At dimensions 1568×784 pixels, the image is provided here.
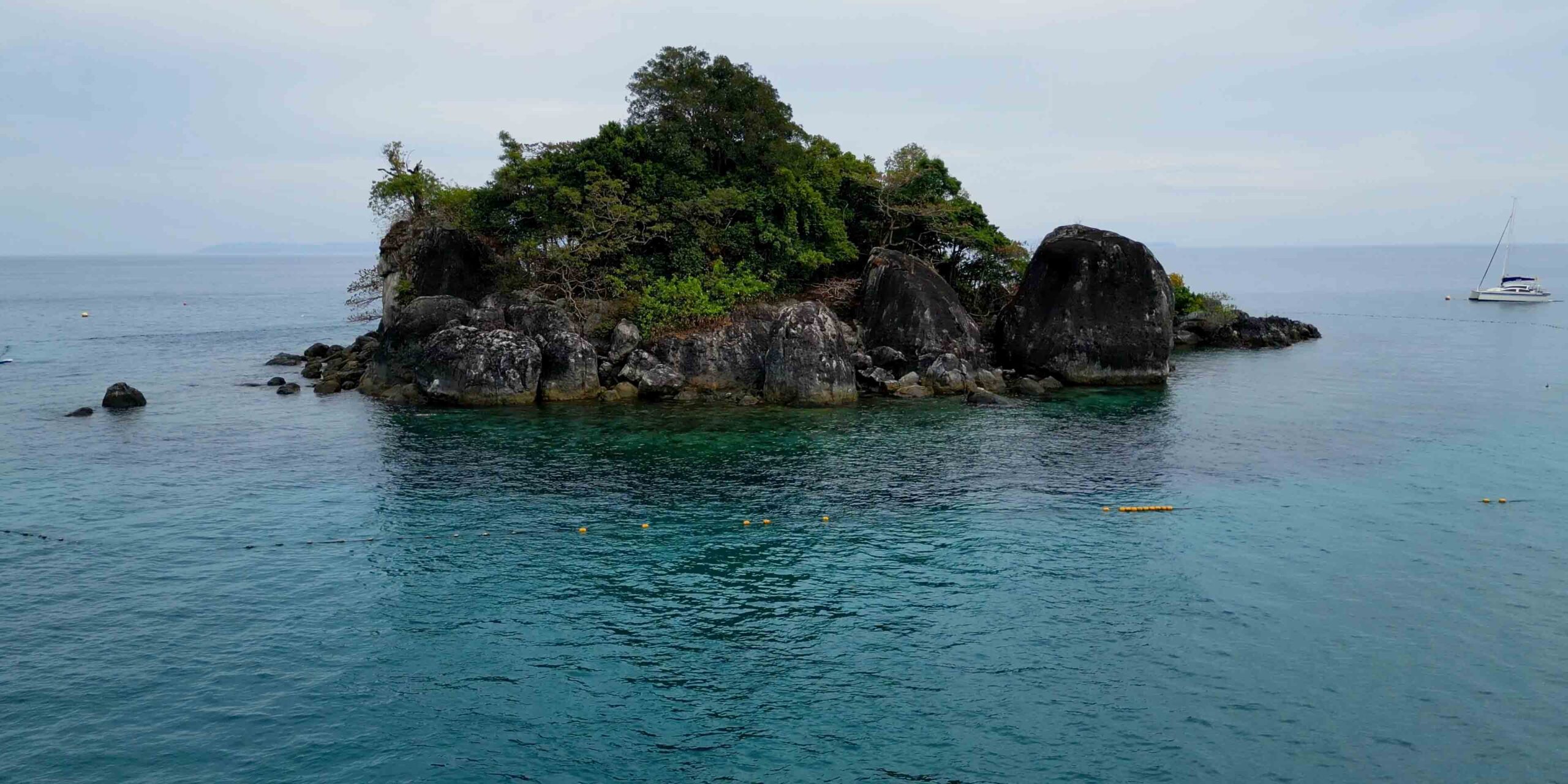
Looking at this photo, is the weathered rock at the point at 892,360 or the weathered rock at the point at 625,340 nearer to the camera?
the weathered rock at the point at 625,340

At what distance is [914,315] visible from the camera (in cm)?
4597

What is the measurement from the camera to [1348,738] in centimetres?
1493

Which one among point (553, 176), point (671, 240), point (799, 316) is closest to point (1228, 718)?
point (799, 316)

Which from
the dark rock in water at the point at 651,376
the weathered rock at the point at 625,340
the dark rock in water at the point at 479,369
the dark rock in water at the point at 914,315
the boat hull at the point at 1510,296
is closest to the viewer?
the dark rock in water at the point at 479,369

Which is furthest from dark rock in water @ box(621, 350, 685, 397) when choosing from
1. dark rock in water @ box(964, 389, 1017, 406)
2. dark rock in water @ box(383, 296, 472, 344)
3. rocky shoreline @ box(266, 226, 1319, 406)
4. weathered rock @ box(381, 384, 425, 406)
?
dark rock in water @ box(964, 389, 1017, 406)

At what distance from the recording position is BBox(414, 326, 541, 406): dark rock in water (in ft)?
136

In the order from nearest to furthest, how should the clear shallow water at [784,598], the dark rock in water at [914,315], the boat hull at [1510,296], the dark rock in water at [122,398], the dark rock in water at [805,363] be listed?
1. the clear shallow water at [784,598]
2. the dark rock in water at [122,398]
3. the dark rock in water at [805,363]
4. the dark rock in water at [914,315]
5. the boat hull at [1510,296]

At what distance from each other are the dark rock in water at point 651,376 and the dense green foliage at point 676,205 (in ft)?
5.58

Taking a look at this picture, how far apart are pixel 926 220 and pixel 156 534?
4019 cm

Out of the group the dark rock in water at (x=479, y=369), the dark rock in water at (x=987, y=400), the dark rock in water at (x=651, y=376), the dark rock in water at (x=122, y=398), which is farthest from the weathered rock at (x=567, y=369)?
the dark rock in water at (x=122, y=398)

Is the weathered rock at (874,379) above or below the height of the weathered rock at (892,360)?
below

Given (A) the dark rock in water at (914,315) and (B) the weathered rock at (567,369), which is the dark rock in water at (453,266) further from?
(A) the dark rock in water at (914,315)

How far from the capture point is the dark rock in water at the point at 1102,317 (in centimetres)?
4688

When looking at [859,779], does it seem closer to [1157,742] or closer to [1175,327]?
[1157,742]
